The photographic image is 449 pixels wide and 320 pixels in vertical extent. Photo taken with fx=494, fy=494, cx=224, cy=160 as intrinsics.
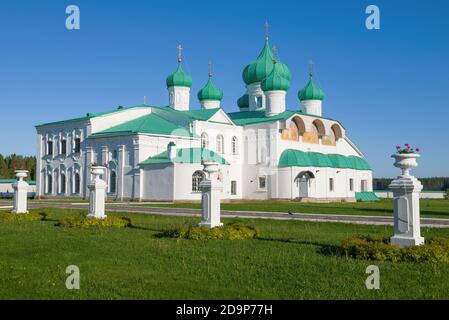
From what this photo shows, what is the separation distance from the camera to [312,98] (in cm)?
4303

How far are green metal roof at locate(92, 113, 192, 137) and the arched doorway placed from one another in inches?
358

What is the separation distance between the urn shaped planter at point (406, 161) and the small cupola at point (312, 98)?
33460mm

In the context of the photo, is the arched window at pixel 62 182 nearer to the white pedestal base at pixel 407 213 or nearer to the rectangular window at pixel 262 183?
the rectangular window at pixel 262 183

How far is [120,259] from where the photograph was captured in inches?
358

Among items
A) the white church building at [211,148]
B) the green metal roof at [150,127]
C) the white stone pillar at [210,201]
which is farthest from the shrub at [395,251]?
the green metal roof at [150,127]

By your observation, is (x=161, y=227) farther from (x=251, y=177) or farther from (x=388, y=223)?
(x=251, y=177)

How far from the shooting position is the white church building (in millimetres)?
34781

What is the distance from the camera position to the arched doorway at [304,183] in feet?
123

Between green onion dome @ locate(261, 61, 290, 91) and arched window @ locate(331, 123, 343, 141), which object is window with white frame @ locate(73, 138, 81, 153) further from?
arched window @ locate(331, 123, 343, 141)

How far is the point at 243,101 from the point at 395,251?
122 ft

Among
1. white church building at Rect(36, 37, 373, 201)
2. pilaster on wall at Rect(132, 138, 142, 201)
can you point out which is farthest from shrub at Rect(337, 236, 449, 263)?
pilaster on wall at Rect(132, 138, 142, 201)
